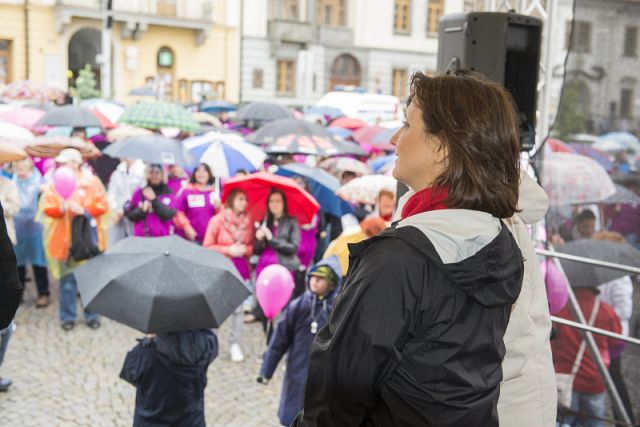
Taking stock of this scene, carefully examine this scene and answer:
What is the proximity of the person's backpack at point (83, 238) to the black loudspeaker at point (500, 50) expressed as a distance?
4.36 meters

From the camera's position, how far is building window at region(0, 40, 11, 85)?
33.0 metres

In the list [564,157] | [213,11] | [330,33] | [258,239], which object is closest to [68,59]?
[213,11]

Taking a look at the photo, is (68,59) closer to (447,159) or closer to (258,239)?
(258,239)

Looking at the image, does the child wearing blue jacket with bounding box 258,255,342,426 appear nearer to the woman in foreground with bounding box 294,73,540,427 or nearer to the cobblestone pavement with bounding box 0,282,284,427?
the cobblestone pavement with bounding box 0,282,284,427

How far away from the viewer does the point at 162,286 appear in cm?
399

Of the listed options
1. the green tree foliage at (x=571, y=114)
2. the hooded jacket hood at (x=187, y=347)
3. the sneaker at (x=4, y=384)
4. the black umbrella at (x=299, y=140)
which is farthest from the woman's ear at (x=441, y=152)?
the black umbrella at (x=299, y=140)

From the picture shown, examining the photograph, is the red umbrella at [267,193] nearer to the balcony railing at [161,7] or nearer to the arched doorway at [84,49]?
the balcony railing at [161,7]

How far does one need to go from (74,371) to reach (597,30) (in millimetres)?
4503

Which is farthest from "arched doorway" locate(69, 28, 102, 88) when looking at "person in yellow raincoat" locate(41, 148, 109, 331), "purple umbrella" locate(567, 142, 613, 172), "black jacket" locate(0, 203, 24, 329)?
"black jacket" locate(0, 203, 24, 329)

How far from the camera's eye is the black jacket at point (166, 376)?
155 inches

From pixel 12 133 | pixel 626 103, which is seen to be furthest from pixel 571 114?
pixel 12 133

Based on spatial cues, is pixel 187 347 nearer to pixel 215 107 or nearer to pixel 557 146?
pixel 557 146

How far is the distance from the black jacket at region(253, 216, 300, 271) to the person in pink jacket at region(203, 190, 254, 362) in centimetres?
12

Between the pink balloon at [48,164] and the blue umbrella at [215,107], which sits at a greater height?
the blue umbrella at [215,107]
